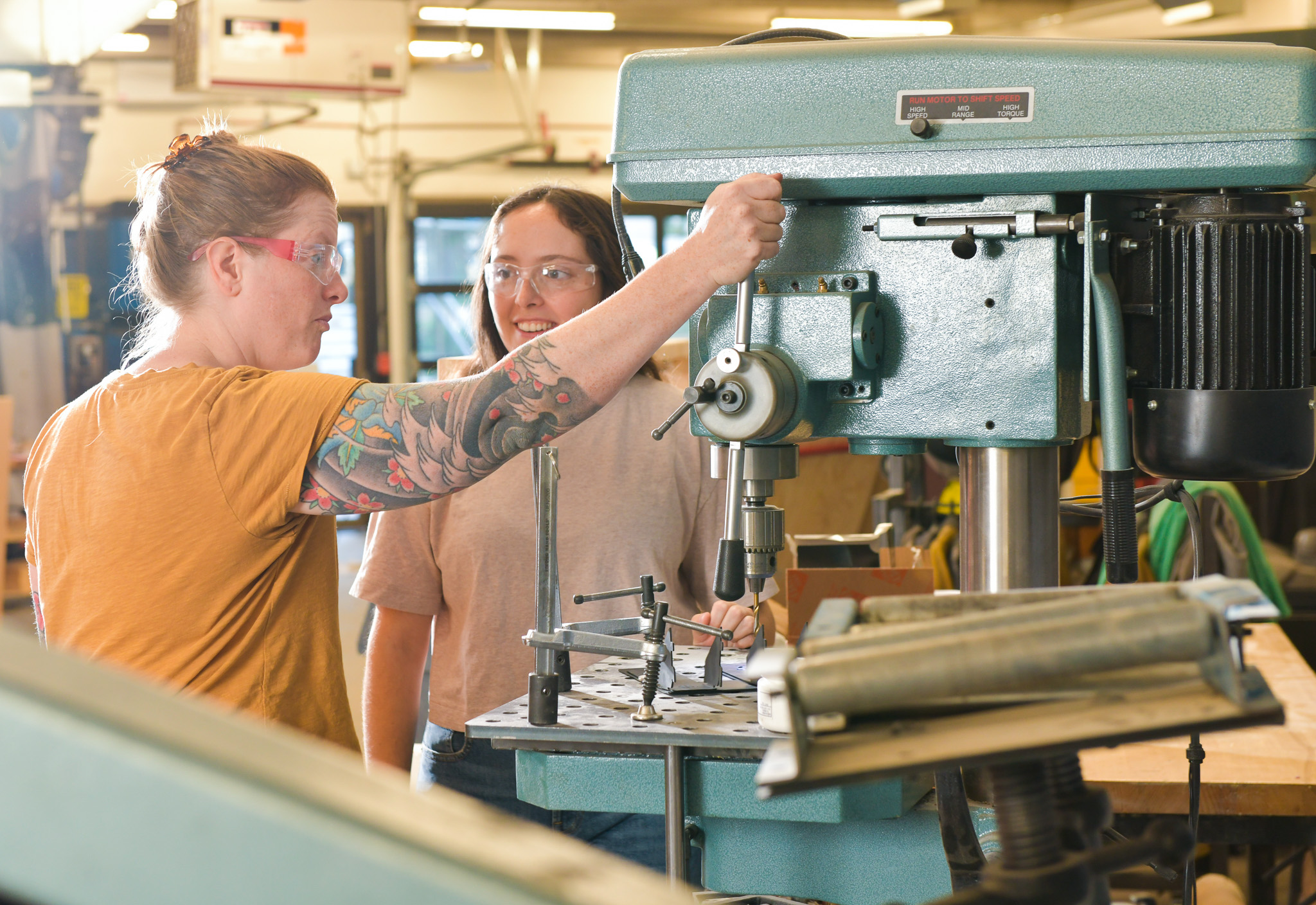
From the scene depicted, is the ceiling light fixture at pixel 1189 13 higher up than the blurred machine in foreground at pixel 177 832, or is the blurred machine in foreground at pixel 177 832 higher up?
the ceiling light fixture at pixel 1189 13

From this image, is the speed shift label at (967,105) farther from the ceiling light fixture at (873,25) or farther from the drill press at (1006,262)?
the ceiling light fixture at (873,25)

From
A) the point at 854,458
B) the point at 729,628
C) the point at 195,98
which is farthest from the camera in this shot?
the point at 195,98

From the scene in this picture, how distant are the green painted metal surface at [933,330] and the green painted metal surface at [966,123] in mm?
39

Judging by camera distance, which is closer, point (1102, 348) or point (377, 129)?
point (1102, 348)

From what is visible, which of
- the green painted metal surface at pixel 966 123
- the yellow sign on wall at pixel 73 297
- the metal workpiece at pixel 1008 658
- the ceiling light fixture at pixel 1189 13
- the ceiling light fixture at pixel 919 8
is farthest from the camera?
the ceiling light fixture at pixel 919 8

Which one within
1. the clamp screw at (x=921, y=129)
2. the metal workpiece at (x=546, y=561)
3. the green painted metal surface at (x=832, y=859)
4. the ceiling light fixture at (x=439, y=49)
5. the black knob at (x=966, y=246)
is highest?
the ceiling light fixture at (x=439, y=49)

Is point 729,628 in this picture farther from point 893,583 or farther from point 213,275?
point 213,275

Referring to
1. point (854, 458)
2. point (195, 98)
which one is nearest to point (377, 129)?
point (195, 98)

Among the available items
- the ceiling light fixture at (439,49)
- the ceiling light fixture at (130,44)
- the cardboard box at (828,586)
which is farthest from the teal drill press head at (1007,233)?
the ceiling light fixture at (130,44)

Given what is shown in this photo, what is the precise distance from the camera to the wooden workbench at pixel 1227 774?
168 cm

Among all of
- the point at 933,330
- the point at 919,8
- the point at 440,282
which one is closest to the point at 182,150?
the point at 933,330

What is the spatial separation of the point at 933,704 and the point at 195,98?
7798 mm

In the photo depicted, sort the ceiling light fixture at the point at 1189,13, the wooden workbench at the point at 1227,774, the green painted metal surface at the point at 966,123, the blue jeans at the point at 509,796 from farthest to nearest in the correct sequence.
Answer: the ceiling light fixture at the point at 1189,13 < the wooden workbench at the point at 1227,774 < the blue jeans at the point at 509,796 < the green painted metal surface at the point at 966,123

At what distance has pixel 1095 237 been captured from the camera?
0.98 m
